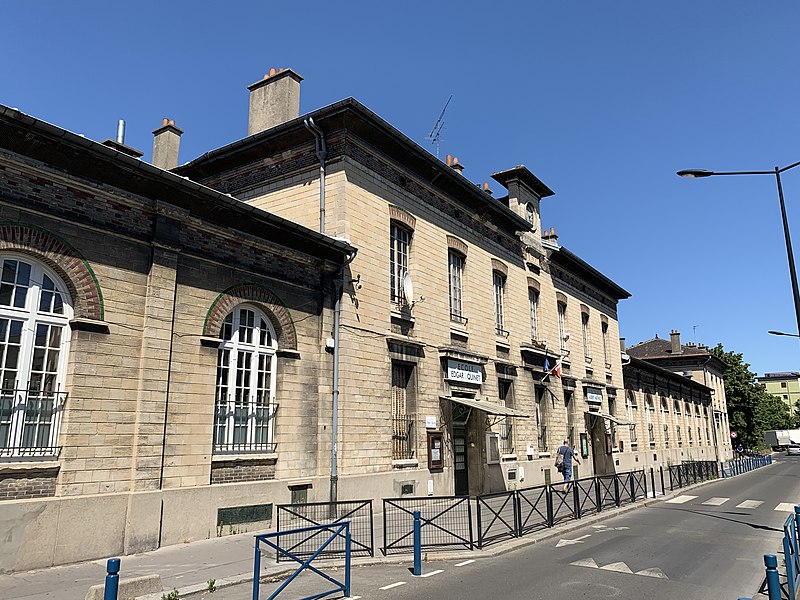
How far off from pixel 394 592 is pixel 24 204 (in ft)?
23.5

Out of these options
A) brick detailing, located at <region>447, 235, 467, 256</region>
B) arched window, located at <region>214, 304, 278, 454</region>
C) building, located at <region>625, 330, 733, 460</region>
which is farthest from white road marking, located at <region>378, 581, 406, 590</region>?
building, located at <region>625, 330, 733, 460</region>

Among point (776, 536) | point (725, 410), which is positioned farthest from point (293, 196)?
point (725, 410)

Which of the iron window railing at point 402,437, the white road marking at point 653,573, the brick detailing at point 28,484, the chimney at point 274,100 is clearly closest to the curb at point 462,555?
the white road marking at point 653,573

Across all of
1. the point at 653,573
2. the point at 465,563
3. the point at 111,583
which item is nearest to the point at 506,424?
the point at 465,563

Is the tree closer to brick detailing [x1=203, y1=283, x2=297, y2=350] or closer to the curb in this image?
the curb

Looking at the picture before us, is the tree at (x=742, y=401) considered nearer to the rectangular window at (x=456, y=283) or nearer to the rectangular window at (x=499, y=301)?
the rectangular window at (x=499, y=301)

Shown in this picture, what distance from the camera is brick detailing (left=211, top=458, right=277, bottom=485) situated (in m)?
10.7

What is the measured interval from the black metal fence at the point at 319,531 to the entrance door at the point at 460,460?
5885 millimetres

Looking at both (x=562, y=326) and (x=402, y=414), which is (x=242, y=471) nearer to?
(x=402, y=414)

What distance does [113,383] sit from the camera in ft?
30.6

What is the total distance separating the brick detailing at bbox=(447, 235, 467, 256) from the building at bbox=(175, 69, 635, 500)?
0.04 metres

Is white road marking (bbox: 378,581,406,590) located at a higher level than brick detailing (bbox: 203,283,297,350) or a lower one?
lower

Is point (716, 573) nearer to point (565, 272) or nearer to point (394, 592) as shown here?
point (394, 592)

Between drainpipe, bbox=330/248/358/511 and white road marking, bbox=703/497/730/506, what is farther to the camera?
white road marking, bbox=703/497/730/506
